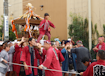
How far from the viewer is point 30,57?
615 cm

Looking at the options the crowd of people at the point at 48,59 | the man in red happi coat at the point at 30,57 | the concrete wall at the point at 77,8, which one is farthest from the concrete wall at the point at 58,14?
the man in red happi coat at the point at 30,57

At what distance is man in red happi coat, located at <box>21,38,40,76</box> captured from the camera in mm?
5982

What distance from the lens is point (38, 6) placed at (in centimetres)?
1683

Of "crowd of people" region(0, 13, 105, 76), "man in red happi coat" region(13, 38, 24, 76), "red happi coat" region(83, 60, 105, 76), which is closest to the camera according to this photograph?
"red happi coat" region(83, 60, 105, 76)

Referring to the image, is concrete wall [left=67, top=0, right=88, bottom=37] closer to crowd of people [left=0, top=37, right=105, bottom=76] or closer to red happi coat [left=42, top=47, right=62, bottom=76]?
crowd of people [left=0, top=37, right=105, bottom=76]

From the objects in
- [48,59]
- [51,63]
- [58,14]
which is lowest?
[51,63]

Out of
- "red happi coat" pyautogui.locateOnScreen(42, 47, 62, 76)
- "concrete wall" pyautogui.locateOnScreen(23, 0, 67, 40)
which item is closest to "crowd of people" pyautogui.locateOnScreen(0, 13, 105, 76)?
"red happi coat" pyautogui.locateOnScreen(42, 47, 62, 76)

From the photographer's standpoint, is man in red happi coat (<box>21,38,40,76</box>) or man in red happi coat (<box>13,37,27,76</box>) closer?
man in red happi coat (<box>21,38,40,76</box>)

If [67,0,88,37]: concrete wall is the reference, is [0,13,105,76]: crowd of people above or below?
below

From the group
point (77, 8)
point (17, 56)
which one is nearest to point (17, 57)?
point (17, 56)

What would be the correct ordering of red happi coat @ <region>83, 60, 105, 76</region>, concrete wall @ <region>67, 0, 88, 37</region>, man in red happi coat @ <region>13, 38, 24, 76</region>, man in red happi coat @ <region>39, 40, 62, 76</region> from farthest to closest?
concrete wall @ <region>67, 0, 88, 37</region> → man in red happi coat @ <region>13, 38, 24, 76</region> → man in red happi coat @ <region>39, 40, 62, 76</region> → red happi coat @ <region>83, 60, 105, 76</region>

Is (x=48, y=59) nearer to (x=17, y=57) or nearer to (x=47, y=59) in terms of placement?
(x=47, y=59)

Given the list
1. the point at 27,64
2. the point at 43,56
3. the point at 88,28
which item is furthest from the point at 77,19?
the point at 27,64

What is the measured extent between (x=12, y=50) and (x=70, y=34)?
702cm
